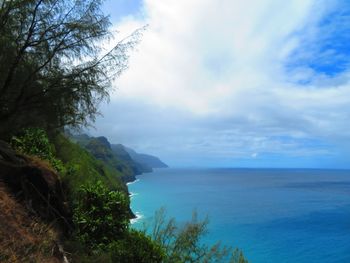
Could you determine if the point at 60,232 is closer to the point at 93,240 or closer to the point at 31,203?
the point at 31,203

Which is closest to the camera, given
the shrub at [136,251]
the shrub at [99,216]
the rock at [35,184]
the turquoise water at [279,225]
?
the rock at [35,184]

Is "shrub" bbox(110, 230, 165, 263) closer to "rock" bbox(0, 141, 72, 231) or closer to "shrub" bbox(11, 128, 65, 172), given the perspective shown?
"rock" bbox(0, 141, 72, 231)

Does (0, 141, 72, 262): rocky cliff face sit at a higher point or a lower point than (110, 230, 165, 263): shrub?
higher

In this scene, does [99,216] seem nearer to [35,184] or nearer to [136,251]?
[136,251]

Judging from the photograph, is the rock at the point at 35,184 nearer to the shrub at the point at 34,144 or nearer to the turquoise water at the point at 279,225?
the shrub at the point at 34,144

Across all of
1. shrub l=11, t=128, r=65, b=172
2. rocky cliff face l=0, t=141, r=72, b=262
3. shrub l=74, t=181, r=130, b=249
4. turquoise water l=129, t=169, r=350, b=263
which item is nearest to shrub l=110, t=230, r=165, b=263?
shrub l=74, t=181, r=130, b=249

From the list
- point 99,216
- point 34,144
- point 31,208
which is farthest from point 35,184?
point 34,144

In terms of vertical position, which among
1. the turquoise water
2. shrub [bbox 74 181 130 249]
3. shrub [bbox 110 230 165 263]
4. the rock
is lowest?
the turquoise water

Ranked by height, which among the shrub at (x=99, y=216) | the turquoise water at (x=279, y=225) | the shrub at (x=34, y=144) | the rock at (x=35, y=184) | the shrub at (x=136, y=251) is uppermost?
the shrub at (x=34, y=144)

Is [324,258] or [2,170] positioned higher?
[2,170]

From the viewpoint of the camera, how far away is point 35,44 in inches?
437

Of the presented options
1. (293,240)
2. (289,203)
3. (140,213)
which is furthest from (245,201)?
(293,240)

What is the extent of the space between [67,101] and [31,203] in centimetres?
567

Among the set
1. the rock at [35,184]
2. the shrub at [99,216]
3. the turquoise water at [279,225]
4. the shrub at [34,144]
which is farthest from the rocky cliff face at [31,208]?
the turquoise water at [279,225]
